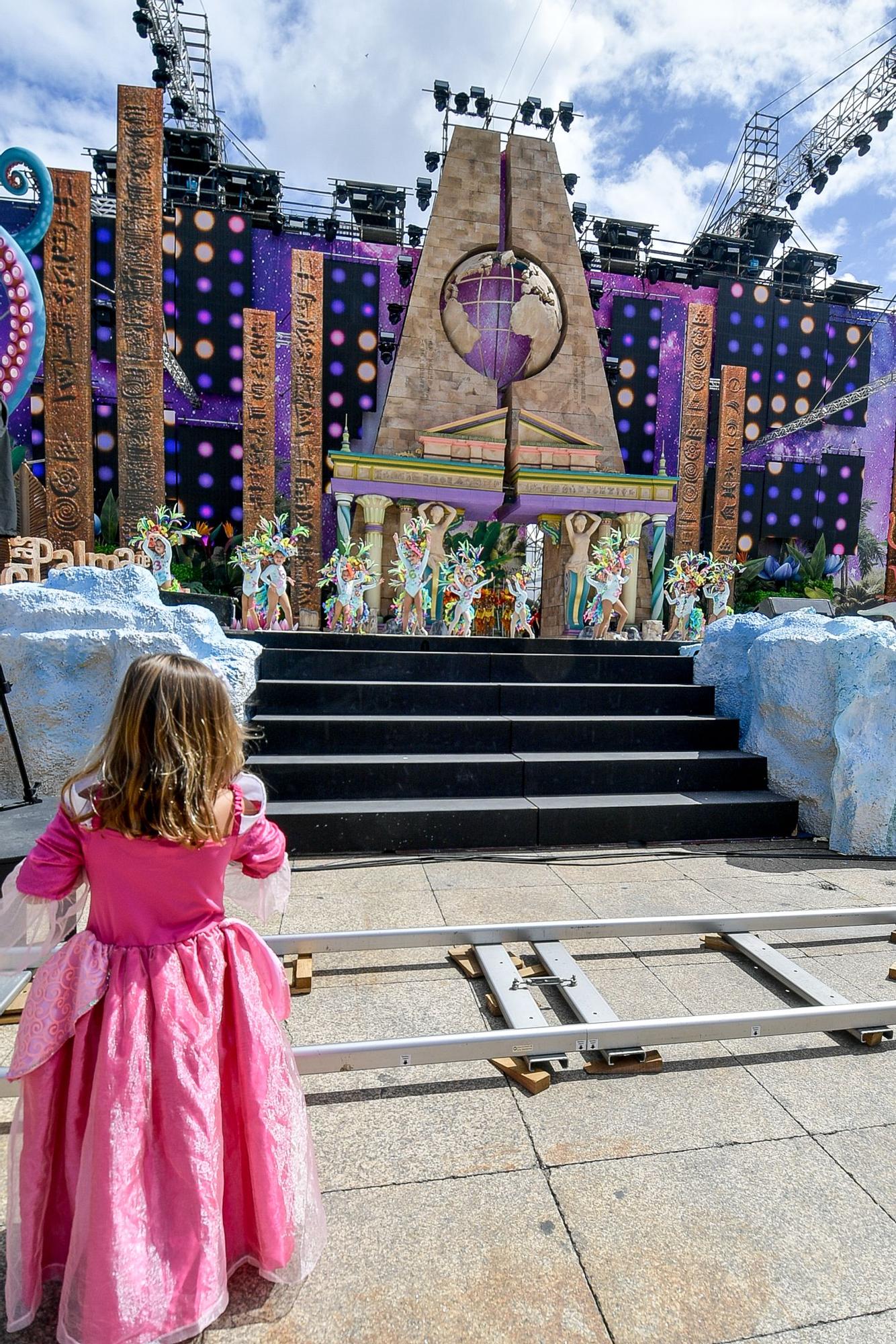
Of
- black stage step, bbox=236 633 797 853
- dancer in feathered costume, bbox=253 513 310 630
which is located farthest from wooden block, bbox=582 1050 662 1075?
dancer in feathered costume, bbox=253 513 310 630

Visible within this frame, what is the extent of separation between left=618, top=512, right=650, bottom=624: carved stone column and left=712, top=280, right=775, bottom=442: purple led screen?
9991 millimetres

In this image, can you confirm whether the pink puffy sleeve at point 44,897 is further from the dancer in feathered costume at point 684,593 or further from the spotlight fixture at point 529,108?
the spotlight fixture at point 529,108

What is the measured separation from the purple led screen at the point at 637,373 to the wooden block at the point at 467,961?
22616mm

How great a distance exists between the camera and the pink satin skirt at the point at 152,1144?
1344mm

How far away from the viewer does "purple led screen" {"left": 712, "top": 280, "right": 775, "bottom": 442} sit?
80.8 ft

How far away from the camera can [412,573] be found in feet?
40.7

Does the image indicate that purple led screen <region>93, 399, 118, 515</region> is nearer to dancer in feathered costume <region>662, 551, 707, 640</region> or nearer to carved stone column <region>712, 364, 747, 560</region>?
dancer in feathered costume <region>662, 551, 707, 640</region>

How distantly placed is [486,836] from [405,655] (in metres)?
2.07

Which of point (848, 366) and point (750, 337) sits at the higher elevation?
point (750, 337)

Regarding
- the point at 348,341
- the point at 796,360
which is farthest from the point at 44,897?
the point at 796,360

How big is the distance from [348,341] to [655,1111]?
22.6m

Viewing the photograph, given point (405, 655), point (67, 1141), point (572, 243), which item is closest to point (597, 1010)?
point (67, 1141)

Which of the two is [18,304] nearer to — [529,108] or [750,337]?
[529,108]

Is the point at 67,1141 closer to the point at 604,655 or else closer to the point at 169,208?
the point at 604,655
